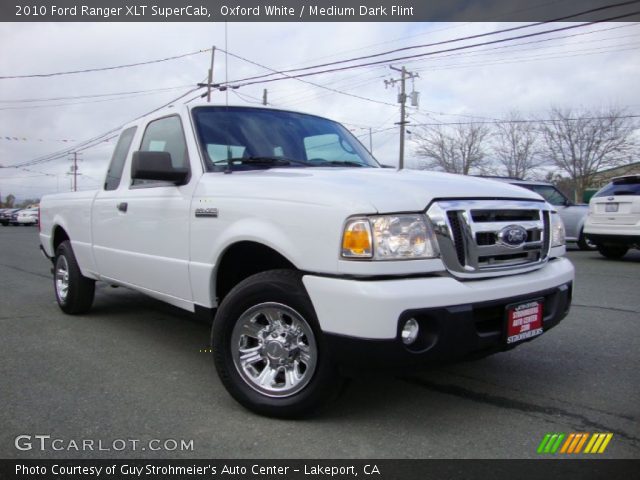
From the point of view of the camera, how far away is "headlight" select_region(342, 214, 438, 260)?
8.30 ft

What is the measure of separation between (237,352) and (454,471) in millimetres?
1316

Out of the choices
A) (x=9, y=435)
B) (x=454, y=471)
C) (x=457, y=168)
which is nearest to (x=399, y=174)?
(x=454, y=471)

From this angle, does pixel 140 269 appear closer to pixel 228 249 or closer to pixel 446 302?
pixel 228 249

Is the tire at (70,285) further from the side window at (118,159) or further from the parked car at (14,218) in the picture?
the parked car at (14,218)

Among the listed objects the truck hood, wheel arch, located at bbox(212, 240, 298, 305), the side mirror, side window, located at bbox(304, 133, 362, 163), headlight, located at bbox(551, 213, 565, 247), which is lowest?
wheel arch, located at bbox(212, 240, 298, 305)

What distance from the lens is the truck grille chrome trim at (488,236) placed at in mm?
2654

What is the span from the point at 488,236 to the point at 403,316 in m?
0.74

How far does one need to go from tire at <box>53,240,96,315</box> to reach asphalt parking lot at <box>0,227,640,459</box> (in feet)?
1.54

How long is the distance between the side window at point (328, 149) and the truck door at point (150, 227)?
95 cm

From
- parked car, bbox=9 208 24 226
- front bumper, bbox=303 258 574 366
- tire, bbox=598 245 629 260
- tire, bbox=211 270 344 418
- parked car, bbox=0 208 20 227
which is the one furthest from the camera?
parked car, bbox=0 208 20 227

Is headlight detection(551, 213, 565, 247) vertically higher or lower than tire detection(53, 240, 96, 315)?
higher

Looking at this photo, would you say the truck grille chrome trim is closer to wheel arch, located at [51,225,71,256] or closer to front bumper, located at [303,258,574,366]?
front bumper, located at [303,258,574,366]

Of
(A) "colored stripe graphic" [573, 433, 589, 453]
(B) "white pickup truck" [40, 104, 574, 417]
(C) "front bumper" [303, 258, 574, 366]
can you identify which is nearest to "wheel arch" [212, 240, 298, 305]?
(B) "white pickup truck" [40, 104, 574, 417]

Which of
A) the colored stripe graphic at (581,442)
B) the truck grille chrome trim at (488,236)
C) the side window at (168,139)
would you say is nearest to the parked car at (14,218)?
the side window at (168,139)
